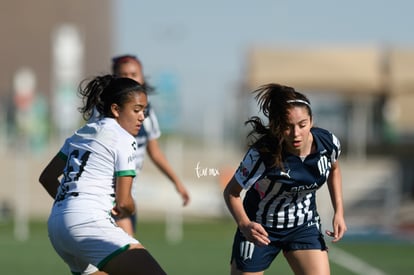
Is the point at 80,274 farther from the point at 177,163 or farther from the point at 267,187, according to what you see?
the point at 177,163

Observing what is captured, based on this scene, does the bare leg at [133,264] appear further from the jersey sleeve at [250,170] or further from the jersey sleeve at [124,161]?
the jersey sleeve at [250,170]

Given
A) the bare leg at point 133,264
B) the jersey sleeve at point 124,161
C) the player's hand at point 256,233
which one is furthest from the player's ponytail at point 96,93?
the player's hand at point 256,233

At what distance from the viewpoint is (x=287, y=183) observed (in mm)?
8758

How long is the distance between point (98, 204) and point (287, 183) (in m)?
1.54

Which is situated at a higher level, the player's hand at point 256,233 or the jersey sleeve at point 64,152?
the jersey sleeve at point 64,152

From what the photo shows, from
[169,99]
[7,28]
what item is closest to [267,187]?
[169,99]

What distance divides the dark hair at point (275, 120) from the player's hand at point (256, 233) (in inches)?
17.8

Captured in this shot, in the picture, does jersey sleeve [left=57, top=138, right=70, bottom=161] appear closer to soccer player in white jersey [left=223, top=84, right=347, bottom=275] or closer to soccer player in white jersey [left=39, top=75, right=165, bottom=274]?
soccer player in white jersey [left=39, top=75, right=165, bottom=274]

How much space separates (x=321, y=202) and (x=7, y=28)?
102 feet

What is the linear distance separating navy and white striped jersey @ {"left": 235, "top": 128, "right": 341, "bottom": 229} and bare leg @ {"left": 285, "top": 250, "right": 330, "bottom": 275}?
0.70ft

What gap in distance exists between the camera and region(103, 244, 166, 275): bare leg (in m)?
7.71

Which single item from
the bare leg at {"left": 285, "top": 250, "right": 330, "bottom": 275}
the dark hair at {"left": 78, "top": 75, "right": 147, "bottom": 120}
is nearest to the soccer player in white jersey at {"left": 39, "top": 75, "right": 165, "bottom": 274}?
the dark hair at {"left": 78, "top": 75, "right": 147, "bottom": 120}

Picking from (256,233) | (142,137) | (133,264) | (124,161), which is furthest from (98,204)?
(142,137)

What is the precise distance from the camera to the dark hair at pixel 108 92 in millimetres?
8102
